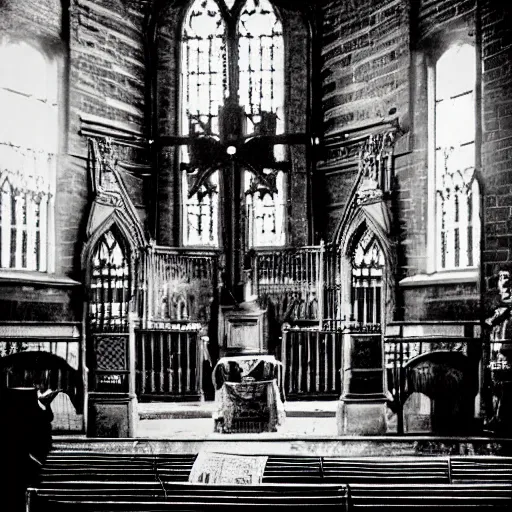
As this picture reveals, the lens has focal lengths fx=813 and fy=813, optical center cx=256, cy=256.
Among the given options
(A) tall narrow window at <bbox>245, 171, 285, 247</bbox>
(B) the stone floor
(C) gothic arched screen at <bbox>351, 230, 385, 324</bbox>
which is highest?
(A) tall narrow window at <bbox>245, 171, 285, 247</bbox>

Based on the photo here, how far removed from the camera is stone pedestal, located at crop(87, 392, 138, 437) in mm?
10203

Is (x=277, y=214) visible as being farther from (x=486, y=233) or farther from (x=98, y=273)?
(x=486, y=233)

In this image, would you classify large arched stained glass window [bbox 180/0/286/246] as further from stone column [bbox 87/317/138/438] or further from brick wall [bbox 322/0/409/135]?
stone column [bbox 87/317/138/438]

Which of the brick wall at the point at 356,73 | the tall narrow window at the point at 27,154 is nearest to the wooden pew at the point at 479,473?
the brick wall at the point at 356,73

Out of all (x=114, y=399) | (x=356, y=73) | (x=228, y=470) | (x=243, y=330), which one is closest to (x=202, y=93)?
A: (x=356, y=73)

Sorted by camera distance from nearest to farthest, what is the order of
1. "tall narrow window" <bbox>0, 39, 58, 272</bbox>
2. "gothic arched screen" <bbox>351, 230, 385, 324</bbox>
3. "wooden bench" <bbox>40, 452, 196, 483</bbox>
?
"wooden bench" <bbox>40, 452, 196, 483</bbox>, "tall narrow window" <bbox>0, 39, 58, 272</bbox>, "gothic arched screen" <bbox>351, 230, 385, 324</bbox>

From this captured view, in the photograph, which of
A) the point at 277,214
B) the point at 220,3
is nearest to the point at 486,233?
the point at 277,214

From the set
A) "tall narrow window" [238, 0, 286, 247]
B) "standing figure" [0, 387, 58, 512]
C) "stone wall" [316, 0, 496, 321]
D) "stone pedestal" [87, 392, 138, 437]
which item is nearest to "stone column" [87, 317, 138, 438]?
"stone pedestal" [87, 392, 138, 437]

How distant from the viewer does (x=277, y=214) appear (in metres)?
14.3

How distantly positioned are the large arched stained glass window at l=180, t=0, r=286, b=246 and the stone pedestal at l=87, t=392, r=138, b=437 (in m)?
4.62

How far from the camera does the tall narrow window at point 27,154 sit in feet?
39.9

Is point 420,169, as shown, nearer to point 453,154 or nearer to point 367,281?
point 453,154

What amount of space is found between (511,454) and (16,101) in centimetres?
879

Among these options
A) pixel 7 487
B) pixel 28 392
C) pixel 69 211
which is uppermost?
pixel 69 211
